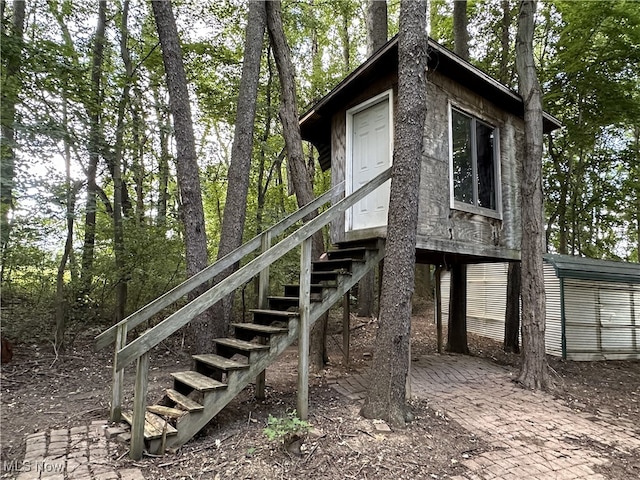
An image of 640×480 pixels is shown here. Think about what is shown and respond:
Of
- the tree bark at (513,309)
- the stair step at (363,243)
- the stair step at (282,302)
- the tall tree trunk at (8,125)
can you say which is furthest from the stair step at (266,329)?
the tree bark at (513,309)

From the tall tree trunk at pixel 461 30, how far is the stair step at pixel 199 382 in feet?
30.9

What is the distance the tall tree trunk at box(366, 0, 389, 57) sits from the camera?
31.9 ft

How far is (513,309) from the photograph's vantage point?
26.4 feet

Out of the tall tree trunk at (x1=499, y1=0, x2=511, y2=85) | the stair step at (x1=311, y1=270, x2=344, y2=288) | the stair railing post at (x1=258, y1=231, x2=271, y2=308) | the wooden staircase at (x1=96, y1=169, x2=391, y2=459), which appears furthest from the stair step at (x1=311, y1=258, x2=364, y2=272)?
the tall tree trunk at (x1=499, y1=0, x2=511, y2=85)

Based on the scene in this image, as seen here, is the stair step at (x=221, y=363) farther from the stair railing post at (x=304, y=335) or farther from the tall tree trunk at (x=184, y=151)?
the tall tree trunk at (x=184, y=151)

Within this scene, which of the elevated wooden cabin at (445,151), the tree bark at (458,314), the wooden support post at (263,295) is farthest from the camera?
the tree bark at (458,314)

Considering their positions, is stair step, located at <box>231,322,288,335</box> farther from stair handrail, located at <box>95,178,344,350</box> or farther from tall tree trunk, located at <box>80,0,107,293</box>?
tall tree trunk, located at <box>80,0,107,293</box>

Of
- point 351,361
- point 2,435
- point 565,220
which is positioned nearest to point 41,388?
point 2,435

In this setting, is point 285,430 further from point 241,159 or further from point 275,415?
point 241,159

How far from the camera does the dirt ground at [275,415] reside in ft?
9.30

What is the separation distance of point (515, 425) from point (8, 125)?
24.8ft

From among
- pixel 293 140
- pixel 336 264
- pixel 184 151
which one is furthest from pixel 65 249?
pixel 336 264

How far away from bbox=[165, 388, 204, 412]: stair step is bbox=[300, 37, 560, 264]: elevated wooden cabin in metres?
2.99

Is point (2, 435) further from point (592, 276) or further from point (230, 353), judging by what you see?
point (592, 276)
